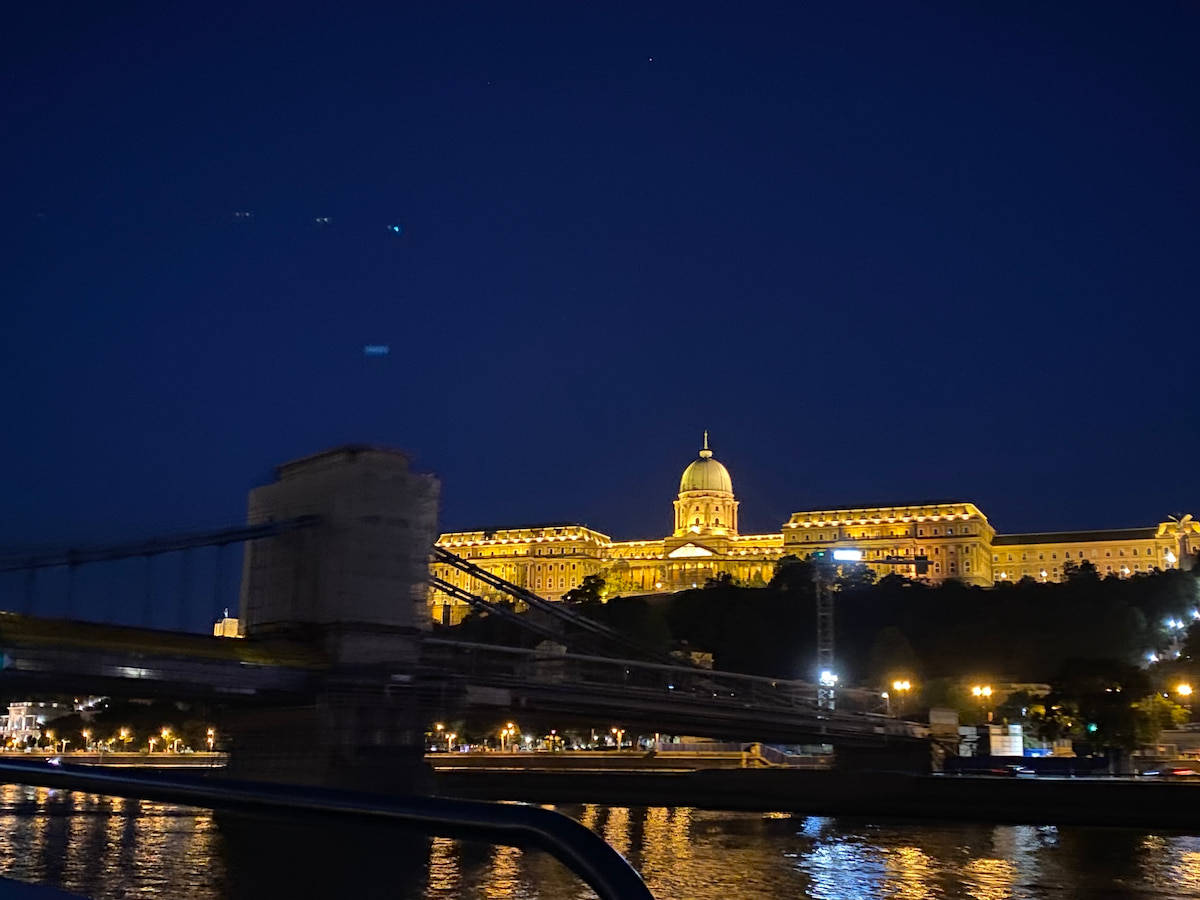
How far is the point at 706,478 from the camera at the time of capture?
164375mm

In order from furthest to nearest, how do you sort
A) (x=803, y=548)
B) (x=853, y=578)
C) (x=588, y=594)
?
(x=803, y=548) → (x=588, y=594) → (x=853, y=578)

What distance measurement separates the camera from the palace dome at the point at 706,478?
16425cm

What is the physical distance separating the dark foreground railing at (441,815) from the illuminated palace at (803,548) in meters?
126

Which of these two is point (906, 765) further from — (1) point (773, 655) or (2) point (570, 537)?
(2) point (570, 537)

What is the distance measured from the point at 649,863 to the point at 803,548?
127m

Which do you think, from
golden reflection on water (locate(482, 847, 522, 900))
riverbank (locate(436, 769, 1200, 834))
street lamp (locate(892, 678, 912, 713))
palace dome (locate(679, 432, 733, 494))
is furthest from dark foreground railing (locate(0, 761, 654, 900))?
palace dome (locate(679, 432, 733, 494))

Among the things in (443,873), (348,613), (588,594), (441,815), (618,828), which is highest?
(588,594)

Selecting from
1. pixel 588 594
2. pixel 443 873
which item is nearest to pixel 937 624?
pixel 588 594

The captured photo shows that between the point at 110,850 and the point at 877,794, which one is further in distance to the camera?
the point at 877,794

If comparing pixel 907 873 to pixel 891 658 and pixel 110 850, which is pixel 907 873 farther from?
pixel 891 658

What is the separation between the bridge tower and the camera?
2861 centimetres

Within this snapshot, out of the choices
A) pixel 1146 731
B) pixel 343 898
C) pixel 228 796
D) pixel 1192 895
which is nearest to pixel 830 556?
pixel 1146 731

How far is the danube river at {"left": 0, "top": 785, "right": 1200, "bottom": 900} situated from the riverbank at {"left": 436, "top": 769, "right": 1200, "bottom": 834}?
92 cm

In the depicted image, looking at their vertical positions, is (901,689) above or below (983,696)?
above
